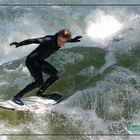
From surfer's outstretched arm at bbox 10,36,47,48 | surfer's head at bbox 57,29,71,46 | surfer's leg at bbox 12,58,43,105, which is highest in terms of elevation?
surfer's head at bbox 57,29,71,46

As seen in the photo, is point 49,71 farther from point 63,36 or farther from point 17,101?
point 63,36

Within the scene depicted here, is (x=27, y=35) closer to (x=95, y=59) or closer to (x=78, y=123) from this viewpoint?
(x=95, y=59)

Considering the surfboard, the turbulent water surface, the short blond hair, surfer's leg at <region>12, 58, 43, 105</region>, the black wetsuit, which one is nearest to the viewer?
the short blond hair

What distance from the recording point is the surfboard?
27.9 ft

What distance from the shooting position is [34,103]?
28.3 ft

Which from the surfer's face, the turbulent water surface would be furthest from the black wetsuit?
the turbulent water surface

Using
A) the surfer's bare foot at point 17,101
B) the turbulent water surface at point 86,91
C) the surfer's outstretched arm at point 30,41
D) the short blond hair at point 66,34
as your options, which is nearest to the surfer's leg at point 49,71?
the surfer's bare foot at point 17,101

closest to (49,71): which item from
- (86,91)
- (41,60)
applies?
(41,60)

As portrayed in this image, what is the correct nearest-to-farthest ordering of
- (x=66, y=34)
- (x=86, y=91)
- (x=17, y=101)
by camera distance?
(x=66, y=34)
(x=17, y=101)
(x=86, y=91)

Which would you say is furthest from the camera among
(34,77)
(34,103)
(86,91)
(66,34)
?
(86,91)

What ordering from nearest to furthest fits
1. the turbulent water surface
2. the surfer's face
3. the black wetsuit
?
the surfer's face
the black wetsuit
the turbulent water surface

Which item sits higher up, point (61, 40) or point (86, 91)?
point (61, 40)

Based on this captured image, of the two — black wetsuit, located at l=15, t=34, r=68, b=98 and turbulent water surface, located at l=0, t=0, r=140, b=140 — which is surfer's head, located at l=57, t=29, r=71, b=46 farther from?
turbulent water surface, located at l=0, t=0, r=140, b=140

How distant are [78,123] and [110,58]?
218 centimetres
